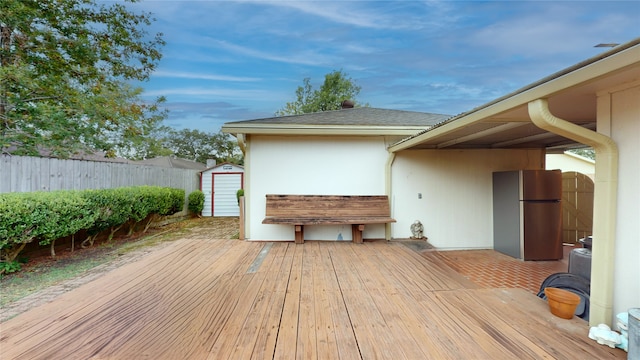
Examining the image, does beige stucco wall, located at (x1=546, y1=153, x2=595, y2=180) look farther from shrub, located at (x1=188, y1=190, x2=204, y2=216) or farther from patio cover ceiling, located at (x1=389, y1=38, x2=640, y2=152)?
shrub, located at (x1=188, y1=190, x2=204, y2=216)

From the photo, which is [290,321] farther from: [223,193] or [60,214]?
[223,193]

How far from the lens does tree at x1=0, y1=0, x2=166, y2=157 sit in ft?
17.5

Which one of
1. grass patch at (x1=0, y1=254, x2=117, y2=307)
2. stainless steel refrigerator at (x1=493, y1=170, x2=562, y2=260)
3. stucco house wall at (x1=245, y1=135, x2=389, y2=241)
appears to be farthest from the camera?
stucco house wall at (x1=245, y1=135, x2=389, y2=241)

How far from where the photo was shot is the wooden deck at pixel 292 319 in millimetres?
1687

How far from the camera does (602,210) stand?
1812 mm

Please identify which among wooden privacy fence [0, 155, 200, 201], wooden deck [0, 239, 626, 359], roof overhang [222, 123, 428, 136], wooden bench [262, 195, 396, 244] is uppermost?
roof overhang [222, 123, 428, 136]

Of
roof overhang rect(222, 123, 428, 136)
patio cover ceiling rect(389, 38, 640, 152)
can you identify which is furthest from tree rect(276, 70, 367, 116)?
patio cover ceiling rect(389, 38, 640, 152)

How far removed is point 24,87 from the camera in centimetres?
540

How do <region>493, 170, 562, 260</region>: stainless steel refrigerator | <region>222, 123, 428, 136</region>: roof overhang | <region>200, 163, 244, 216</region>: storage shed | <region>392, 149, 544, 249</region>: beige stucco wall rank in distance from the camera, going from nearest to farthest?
<region>493, 170, 562, 260</region>: stainless steel refrigerator < <region>222, 123, 428, 136</region>: roof overhang < <region>392, 149, 544, 249</region>: beige stucco wall < <region>200, 163, 244, 216</region>: storage shed

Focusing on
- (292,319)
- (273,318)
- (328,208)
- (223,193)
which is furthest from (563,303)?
(223,193)

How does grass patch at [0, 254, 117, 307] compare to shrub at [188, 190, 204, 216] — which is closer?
grass patch at [0, 254, 117, 307]

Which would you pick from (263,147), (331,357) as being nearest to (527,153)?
(263,147)

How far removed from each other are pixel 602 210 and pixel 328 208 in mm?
3774

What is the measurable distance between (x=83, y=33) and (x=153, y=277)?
21.7 ft
